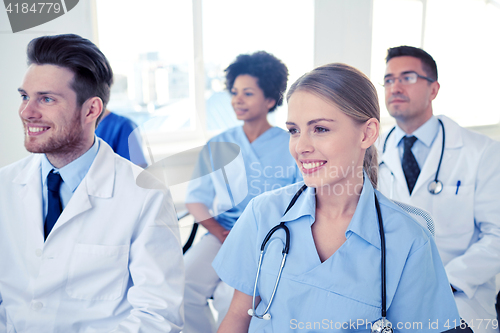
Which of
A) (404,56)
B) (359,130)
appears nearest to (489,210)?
(404,56)

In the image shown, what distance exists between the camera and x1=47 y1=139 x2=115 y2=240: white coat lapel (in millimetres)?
958

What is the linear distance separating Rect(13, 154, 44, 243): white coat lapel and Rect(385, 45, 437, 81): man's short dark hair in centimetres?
141

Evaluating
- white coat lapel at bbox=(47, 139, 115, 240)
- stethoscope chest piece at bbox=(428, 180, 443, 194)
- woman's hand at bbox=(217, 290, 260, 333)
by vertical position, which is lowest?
woman's hand at bbox=(217, 290, 260, 333)

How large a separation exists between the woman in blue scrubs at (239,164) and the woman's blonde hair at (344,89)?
643 mm

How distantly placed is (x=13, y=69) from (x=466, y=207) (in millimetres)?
1698

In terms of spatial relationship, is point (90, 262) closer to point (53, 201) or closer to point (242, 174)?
point (53, 201)

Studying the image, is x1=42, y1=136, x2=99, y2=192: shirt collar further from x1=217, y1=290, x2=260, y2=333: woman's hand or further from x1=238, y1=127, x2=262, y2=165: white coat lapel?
x1=238, y1=127, x2=262, y2=165: white coat lapel

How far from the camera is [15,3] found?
3.97 feet

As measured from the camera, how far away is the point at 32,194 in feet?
3.31

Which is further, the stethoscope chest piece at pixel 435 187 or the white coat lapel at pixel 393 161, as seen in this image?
the white coat lapel at pixel 393 161

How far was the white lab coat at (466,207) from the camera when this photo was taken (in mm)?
1285

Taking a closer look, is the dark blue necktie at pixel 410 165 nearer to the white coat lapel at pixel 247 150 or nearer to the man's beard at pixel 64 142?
the white coat lapel at pixel 247 150

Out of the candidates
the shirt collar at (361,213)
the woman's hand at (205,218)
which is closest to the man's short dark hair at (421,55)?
the shirt collar at (361,213)

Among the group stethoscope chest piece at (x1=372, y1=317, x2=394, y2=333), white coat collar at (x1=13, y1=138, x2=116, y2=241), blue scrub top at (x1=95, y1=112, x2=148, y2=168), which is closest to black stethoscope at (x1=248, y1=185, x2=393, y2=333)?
stethoscope chest piece at (x1=372, y1=317, x2=394, y2=333)
